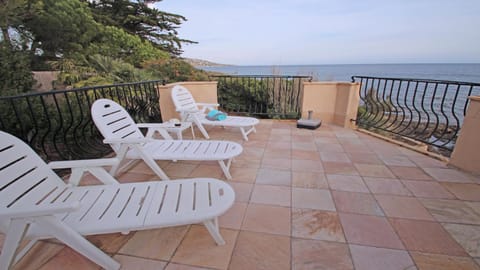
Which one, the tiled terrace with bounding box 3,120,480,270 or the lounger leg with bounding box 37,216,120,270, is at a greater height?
the lounger leg with bounding box 37,216,120,270

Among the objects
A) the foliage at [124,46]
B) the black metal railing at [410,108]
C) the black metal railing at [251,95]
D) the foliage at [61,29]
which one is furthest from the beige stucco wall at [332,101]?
the foliage at [61,29]

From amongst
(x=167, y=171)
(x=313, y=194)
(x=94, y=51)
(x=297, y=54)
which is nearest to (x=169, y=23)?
(x=94, y=51)

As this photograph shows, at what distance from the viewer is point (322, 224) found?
1597mm

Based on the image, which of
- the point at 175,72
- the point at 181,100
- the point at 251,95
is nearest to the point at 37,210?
the point at 181,100

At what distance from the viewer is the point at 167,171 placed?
2453mm

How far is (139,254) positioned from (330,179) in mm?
1864

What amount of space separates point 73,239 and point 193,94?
11.9 feet

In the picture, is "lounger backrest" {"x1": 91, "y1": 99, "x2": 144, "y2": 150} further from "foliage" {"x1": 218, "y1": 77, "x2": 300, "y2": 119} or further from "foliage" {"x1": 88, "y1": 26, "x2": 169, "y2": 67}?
"foliage" {"x1": 88, "y1": 26, "x2": 169, "y2": 67}

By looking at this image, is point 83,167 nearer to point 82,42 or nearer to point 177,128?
point 177,128

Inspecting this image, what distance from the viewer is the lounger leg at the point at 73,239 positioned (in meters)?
1.01

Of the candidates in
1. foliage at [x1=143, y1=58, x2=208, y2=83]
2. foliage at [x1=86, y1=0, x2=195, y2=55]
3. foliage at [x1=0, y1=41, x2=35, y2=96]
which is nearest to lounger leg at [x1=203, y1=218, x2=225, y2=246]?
foliage at [x1=143, y1=58, x2=208, y2=83]

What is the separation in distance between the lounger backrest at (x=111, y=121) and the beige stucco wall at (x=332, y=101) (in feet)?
11.1

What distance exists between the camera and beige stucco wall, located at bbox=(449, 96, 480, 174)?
2.24m

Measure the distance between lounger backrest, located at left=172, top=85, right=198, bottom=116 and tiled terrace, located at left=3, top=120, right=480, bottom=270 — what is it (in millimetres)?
1255
